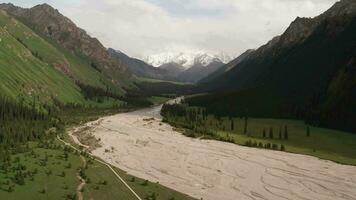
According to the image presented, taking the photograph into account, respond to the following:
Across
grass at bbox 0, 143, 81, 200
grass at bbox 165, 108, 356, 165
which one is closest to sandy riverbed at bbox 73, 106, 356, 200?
grass at bbox 165, 108, 356, 165

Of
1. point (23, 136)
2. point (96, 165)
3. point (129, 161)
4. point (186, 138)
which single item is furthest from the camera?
point (186, 138)

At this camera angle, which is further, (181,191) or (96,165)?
(96,165)

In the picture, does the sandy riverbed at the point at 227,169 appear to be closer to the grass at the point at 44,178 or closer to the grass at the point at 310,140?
the grass at the point at 310,140

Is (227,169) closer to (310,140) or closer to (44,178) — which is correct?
(44,178)

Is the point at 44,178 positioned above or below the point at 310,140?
below

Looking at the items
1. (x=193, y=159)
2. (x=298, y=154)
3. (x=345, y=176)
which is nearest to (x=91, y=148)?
(x=193, y=159)

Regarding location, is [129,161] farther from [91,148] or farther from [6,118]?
[6,118]

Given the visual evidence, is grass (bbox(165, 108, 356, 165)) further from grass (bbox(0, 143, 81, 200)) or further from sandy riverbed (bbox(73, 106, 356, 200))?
grass (bbox(0, 143, 81, 200))

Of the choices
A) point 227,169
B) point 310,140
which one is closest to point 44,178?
point 227,169
